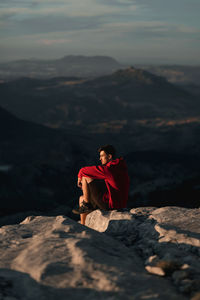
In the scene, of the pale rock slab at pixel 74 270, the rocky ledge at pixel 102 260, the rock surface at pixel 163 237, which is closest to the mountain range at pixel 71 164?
the rock surface at pixel 163 237

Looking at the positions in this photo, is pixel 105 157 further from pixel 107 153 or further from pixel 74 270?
pixel 74 270

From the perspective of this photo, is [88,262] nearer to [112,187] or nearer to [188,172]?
[112,187]

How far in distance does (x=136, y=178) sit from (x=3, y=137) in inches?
3009

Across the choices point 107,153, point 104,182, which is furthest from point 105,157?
point 104,182

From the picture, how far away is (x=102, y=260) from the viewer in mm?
5109

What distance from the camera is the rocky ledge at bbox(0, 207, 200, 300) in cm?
437

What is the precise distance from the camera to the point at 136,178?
108 metres

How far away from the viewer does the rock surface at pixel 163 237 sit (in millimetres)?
4730

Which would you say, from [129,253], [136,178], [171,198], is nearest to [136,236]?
[129,253]

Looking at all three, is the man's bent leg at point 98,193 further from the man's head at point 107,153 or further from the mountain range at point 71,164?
the mountain range at point 71,164

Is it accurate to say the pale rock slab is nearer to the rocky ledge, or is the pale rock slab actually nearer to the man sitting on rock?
the rocky ledge

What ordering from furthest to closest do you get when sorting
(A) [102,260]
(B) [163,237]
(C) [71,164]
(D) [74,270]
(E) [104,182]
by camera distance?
(C) [71,164] → (E) [104,182] → (B) [163,237] → (A) [102,260] → (D) [74,270]

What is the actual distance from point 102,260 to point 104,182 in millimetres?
3115

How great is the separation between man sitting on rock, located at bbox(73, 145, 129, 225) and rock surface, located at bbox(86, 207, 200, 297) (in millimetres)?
301
